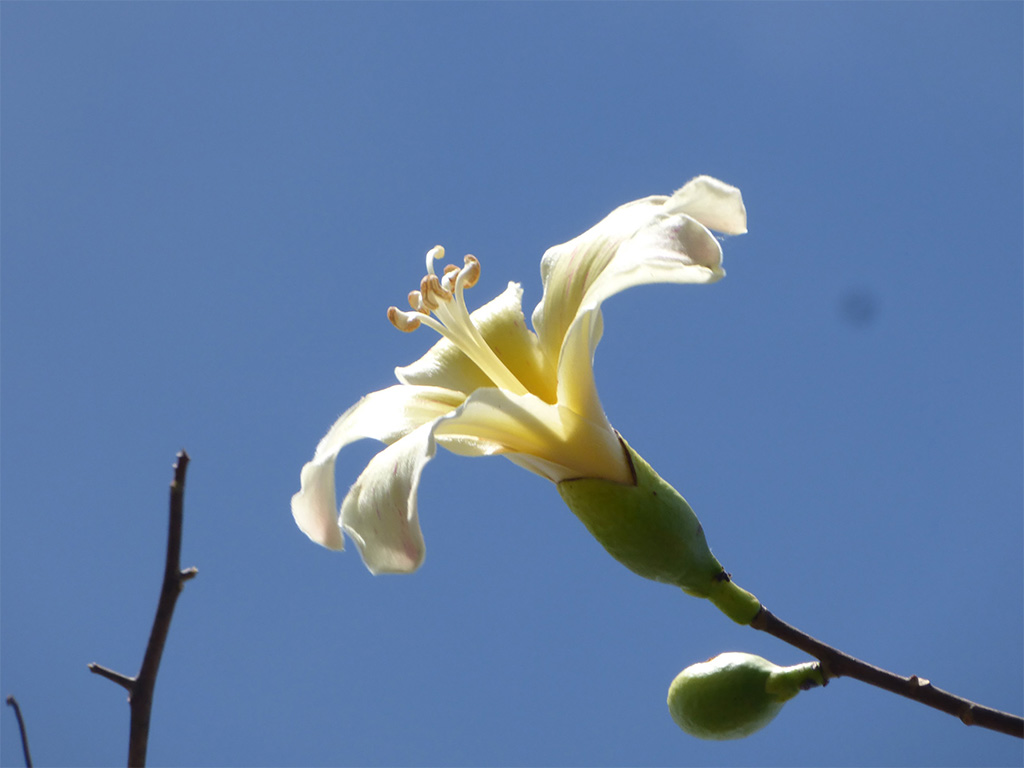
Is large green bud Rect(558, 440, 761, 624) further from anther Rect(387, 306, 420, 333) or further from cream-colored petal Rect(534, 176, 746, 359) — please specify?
anther Rect(387, 306, 420, 333)

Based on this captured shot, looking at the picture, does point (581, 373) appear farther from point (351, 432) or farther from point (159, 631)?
point (159, 631)

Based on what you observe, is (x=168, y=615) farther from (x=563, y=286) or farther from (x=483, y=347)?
(x=563, y=286)

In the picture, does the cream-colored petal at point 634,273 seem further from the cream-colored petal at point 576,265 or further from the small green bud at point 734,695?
the small green bud at point 734,695

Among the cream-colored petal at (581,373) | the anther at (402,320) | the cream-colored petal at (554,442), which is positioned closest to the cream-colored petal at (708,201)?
the cream-colored petal at (581,373)

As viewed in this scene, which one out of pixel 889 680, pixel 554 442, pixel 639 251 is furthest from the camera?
pixel 554 442

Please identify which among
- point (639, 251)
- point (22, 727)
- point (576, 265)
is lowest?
point (22, 727)

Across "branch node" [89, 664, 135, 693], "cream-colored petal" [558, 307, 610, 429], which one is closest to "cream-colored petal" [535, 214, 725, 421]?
"cream-colored petal" [558, 307, 610, 429]

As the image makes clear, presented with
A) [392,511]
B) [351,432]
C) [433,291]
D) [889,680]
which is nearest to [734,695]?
[889,680]
